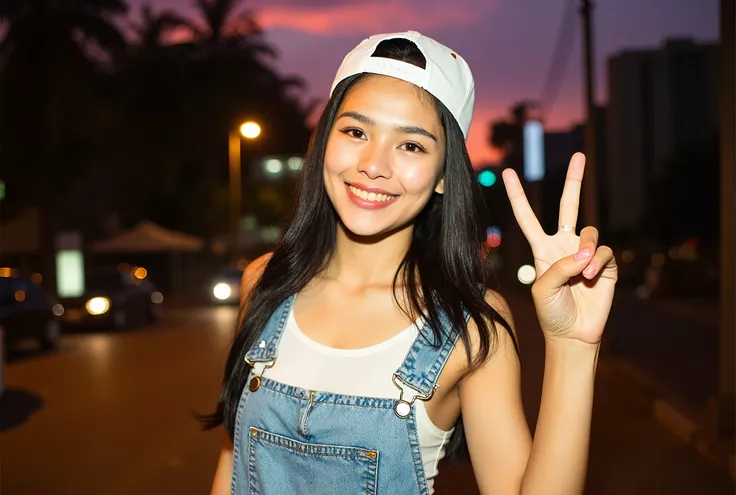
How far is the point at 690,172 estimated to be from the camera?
5528 cm

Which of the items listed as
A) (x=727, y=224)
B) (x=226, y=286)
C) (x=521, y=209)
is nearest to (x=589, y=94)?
(x=727, y=224)

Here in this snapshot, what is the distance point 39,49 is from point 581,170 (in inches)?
1139

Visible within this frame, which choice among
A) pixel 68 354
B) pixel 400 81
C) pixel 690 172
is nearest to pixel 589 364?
pixel 400 81

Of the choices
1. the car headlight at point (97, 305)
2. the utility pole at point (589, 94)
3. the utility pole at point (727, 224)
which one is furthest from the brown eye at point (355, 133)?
the car headlight at point (97, 305)

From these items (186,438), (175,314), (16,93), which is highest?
(16,93)

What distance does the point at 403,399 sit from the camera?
235 centimetres

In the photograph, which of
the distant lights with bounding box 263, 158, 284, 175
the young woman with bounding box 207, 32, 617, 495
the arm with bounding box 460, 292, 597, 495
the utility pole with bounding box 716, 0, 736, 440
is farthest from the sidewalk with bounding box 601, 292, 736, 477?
the distant lights with bounding box 263, 158, 284, 175

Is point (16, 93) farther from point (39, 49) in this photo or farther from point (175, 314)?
point (175, 314)

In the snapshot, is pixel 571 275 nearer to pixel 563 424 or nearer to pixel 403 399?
pixel 563 424

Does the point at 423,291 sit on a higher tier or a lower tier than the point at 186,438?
higher

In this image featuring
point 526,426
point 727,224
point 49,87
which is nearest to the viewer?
point 526,426

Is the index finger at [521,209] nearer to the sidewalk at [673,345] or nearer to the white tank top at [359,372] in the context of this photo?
the white tank top at [359,372]

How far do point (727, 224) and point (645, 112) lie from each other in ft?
305

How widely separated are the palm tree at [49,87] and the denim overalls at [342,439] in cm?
2829
